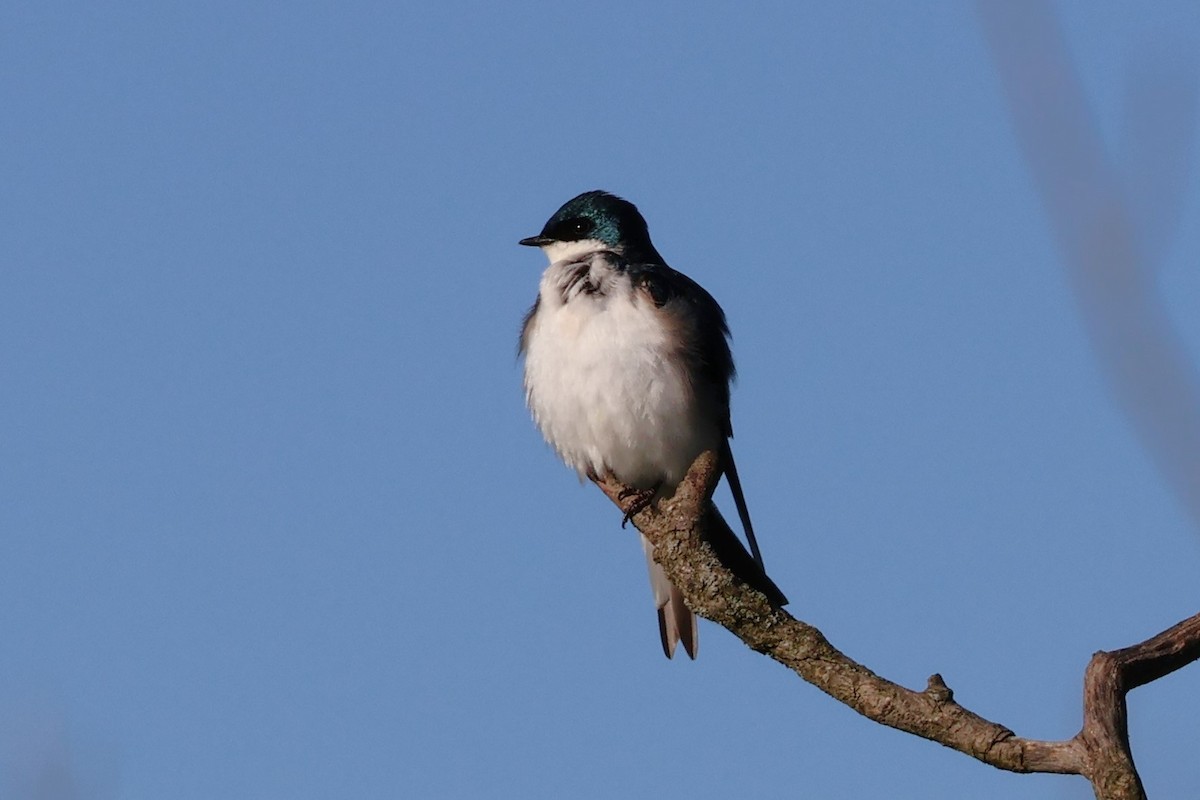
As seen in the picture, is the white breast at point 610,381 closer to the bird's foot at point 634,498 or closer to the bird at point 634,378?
Answer: the bird at point 634,378

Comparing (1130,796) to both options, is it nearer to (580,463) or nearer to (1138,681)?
(1138,681)

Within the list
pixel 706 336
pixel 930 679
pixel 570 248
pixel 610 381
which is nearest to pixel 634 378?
pixel 610 381

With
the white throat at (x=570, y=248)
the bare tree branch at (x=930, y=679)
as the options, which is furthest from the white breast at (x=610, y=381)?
the bare tree branch at (x=930, y=679)

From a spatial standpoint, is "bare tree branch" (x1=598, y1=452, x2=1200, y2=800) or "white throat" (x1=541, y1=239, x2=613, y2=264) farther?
"white throat" (x1=541, y1=239, x2=613, y2=264)

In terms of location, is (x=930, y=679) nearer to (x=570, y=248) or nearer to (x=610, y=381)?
(x=610, y=381)

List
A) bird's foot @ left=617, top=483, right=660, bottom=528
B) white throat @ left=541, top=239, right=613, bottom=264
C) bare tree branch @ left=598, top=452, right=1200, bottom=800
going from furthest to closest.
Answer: white throat @ left=541, top=239, right=613, bottom=264 < bird's foot @ left=617, top=483, right=660, bottom=528 < bare tree branch @ left=598, top=452, right=1200, bottom=800

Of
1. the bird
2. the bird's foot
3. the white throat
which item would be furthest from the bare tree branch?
the white throat

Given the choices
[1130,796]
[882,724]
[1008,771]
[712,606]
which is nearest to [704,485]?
[712,606]

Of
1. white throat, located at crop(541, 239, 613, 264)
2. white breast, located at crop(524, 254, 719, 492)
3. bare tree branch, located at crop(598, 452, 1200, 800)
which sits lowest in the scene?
bare tree branch, located at crop(598, 452, 1200, 800)

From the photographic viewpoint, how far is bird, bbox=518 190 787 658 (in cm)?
796

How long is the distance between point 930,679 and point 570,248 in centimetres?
461

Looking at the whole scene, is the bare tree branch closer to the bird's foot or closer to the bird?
the bird's foot

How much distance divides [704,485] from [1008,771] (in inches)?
77.0

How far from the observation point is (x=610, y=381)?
26.2 feet
